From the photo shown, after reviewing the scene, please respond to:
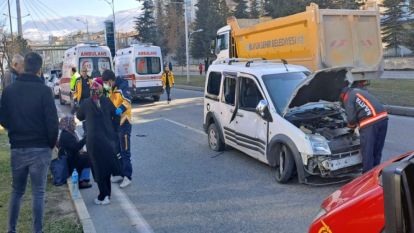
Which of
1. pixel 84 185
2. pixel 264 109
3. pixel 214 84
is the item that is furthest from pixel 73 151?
pixel 214 84

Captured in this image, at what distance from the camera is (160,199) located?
671 cm

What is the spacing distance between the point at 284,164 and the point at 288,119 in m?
0.67

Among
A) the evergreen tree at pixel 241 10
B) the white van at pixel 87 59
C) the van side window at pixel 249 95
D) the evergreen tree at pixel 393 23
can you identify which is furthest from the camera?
the evergreen tree at pixel 241 10

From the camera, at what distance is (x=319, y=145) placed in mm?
6609

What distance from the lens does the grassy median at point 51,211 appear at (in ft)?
17.6

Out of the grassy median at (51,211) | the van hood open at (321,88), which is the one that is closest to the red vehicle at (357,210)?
the grassy median at (51,211)

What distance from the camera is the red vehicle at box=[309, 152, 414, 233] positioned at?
8.22ft

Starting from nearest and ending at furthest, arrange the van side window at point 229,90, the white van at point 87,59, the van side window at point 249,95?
the van side window at point 249,95 → the van side window at point 229,90 → the white van at point 87,59

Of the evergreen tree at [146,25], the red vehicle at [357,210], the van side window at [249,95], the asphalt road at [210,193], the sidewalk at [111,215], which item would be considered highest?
the evergreen tree at [146,25]

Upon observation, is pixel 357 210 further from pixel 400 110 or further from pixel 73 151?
pixel 400 110

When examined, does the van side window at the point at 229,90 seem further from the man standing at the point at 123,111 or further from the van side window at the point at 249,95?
the man standing at the point at 123,111

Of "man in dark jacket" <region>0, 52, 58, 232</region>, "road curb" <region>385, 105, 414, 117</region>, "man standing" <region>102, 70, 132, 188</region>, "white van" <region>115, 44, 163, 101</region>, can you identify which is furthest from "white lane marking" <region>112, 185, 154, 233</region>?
"white van" <region>115, 44, 163, 101</region>

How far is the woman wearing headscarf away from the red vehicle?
12.7 ft

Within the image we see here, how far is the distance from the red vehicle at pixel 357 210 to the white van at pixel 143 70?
780 inches
